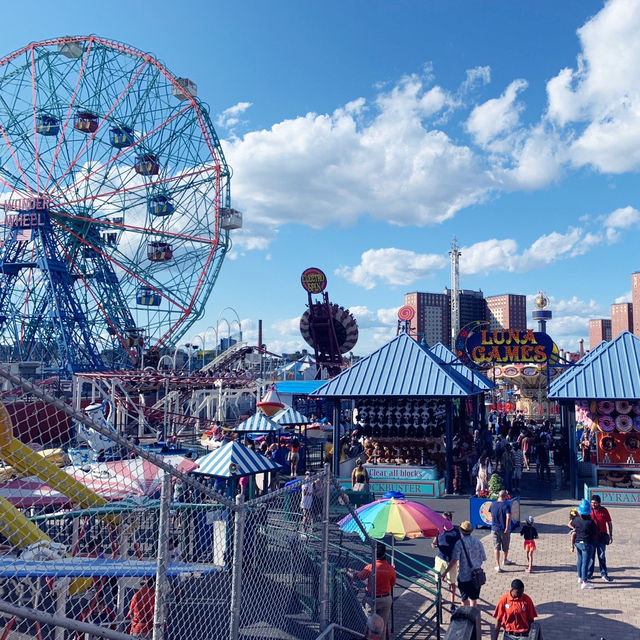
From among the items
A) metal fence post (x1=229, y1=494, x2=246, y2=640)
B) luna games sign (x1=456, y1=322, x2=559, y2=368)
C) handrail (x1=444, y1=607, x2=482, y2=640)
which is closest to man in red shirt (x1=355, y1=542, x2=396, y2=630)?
handrail (x1=444, y1=607, x2=482, y2=640)

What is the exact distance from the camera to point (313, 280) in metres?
41.8

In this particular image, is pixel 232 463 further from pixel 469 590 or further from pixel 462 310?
pixel 462 310

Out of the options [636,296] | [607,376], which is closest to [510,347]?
[607,376]

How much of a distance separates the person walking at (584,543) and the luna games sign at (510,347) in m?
8.73

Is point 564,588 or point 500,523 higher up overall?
point 500,523

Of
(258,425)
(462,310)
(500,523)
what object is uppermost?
(462,310)

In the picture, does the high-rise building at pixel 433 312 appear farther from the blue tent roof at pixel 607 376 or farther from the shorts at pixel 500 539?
the shorts at pixel 500 539

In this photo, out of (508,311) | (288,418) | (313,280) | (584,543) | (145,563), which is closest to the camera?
(145,563)

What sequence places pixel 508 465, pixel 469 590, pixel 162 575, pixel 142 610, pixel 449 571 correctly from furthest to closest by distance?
1. pixel 508 465
2. pixel 449 571
3. pixel 469 590
4. pixel 142 610
5. pixel 162 575

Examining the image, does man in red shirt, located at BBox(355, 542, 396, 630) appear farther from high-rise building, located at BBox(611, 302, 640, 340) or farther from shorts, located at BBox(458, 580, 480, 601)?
high-rise building, located at BBox(611, 302, 640, 340)

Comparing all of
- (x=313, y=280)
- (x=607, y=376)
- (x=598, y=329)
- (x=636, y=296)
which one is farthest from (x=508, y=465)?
(x=598, y=329)

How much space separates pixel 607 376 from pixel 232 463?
982 cm

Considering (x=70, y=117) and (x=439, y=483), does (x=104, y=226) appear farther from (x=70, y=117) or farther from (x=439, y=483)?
(x=439, y=483)

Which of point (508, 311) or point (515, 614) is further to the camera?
point (508, 311)
